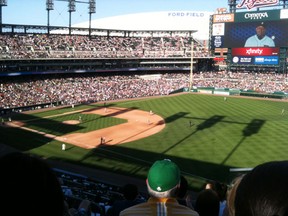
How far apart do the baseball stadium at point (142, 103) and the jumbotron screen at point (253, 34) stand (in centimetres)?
22

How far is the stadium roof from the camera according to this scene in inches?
4508

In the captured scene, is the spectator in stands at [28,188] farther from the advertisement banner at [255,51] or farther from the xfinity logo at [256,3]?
the xfinity logo at [256,3]

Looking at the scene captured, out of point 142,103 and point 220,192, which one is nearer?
point 220,192

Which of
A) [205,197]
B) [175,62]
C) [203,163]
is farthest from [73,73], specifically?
[205,197]

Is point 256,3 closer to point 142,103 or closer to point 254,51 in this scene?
point 254,51

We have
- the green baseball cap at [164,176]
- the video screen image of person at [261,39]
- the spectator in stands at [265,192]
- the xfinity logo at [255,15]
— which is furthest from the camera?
the xfinity logo at [255,15]

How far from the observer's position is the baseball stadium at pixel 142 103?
2473 centimetres

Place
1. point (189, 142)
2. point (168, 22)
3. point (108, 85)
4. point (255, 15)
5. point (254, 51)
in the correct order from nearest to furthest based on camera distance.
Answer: point (189, 142), point (108, 85), point (255, 15), point (254, 51), point (168, 22)

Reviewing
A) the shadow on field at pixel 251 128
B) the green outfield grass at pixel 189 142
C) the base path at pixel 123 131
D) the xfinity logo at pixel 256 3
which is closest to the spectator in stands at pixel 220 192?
the green outfield grass at pixel 189 142

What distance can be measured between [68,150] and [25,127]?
1002 cm

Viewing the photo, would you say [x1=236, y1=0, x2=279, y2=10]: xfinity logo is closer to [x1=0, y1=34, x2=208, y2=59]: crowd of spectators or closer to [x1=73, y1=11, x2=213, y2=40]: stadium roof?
[x1=0, y1=34, x2=208, y2=59]: crowd of spectators

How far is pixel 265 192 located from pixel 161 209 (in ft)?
4.76

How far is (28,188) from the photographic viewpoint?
196 cm

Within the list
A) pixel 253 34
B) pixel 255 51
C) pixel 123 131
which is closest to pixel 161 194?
pixel 123 131
